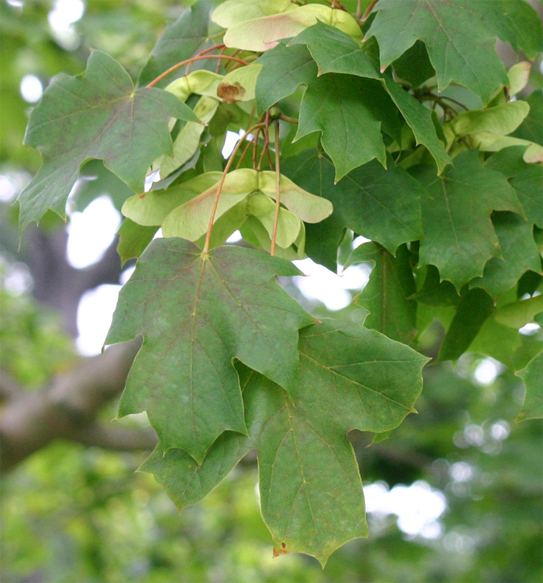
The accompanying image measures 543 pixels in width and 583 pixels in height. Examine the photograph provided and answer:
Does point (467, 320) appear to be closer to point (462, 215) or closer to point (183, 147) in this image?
point (462, 215)

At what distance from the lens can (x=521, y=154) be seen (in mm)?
1057

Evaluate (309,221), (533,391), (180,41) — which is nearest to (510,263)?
(533,391)

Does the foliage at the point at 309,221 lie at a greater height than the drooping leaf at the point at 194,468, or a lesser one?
greater

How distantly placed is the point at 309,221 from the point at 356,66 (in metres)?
0.23

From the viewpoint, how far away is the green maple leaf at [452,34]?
92 cm

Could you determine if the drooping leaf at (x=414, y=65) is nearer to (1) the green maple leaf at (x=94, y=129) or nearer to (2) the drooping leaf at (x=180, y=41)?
(1) the green maple leaf at (x=94, y=129)

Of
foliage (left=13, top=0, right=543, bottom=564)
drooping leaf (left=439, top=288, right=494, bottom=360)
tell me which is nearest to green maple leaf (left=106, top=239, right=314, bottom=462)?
foliage (left=13, top=0, right=543, bottom=564)

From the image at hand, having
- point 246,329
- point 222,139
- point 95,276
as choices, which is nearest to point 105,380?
point 222,139

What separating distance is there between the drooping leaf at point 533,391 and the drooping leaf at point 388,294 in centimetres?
18

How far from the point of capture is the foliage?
33.0 inches

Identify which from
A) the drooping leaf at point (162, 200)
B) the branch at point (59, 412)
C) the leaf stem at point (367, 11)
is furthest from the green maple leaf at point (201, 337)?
the branch at point (59, 412)

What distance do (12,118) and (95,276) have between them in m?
6.38

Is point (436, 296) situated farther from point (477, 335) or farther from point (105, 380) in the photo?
point (105, 380)

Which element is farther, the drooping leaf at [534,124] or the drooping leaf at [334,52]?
the drooping leaf at [534,124]
